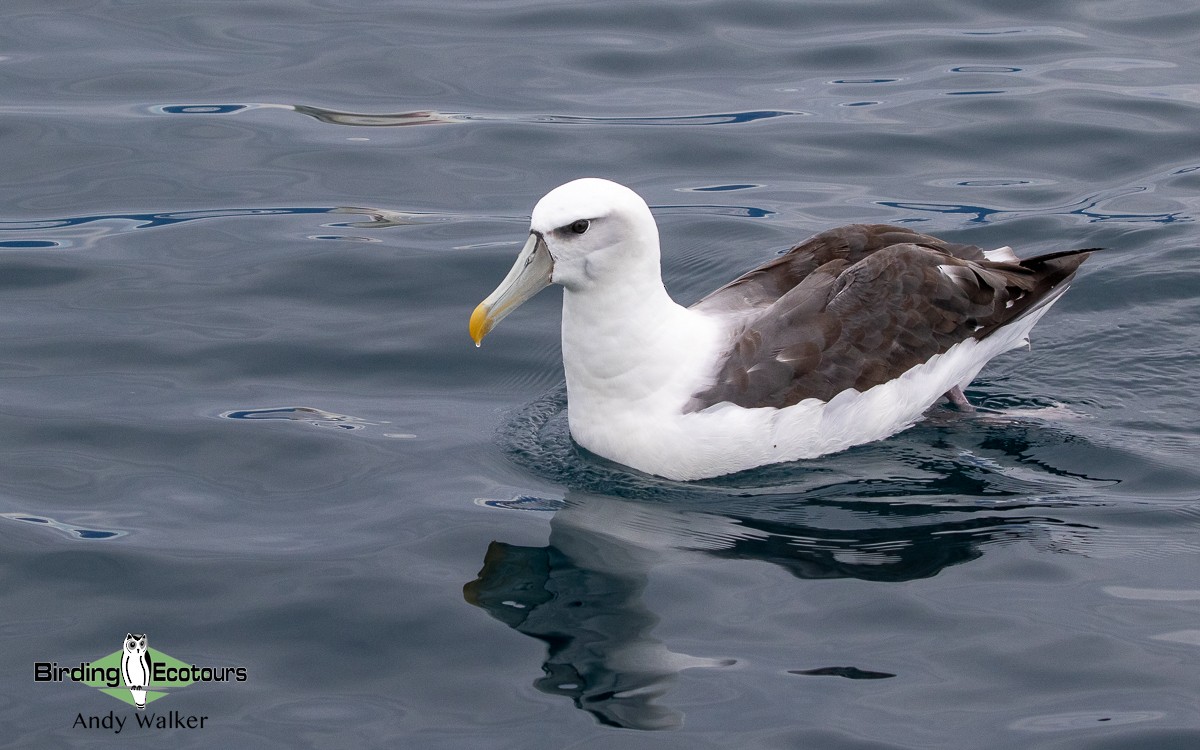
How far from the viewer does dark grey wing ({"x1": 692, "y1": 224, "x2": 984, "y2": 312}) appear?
29.9 feet

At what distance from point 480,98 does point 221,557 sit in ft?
24.1

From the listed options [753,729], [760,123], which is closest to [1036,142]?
[760,123]

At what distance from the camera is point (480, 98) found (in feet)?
45.8

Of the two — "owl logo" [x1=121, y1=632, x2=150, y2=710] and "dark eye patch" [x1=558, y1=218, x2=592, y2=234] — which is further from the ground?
"dark eye patch" [x1=558, y1=218, x2=592, y2=234]

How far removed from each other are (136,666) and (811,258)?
15.3 ft

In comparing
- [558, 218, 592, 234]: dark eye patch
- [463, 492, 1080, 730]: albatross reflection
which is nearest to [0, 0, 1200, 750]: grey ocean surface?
[463, 492, 1080, 730]: albatross reflection

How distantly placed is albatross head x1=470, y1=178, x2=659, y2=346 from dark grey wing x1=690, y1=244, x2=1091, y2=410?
88 centimetres

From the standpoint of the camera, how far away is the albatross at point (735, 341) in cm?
801

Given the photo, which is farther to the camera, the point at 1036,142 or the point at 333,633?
the point at 1036,142

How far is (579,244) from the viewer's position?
7.93m

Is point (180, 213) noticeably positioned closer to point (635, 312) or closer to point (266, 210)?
point (266, 210)

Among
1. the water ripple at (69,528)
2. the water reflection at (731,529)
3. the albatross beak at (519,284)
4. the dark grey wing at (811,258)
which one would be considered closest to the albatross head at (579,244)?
the albatross beak at (519,284)

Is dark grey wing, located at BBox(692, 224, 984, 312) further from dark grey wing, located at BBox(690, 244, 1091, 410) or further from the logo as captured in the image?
the logo

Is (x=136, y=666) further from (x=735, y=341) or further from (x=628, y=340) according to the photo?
(x=735, y=341)
